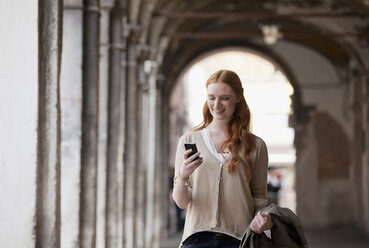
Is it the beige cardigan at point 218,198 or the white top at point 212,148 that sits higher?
the white top at point 212,148

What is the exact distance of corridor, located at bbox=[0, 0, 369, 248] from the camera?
4.62m

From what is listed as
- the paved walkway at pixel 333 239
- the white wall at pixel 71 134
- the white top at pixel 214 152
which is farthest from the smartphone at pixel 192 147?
the paved walkway at pixel 333 239

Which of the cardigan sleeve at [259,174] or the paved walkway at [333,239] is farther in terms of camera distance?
the paved walkway at [333,239]

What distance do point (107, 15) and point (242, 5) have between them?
9700mm

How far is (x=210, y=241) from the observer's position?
3420mm

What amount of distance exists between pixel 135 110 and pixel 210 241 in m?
9.19

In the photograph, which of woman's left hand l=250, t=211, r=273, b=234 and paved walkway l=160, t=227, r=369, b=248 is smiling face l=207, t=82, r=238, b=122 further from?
paved walkway l=160, t=227, r=369, b=248

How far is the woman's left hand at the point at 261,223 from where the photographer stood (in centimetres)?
322

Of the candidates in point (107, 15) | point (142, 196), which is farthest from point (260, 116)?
point (107, 15)

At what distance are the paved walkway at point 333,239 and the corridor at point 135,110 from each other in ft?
0.18

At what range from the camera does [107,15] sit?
1040 cm

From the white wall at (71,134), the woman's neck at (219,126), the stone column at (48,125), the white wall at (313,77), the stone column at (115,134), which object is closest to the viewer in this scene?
the woman's neck at (219,126)

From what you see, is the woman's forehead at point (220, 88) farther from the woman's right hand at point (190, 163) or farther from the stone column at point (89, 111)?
the stone column at point (89, 111)

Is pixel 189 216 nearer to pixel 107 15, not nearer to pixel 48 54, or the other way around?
pixel 48 54
